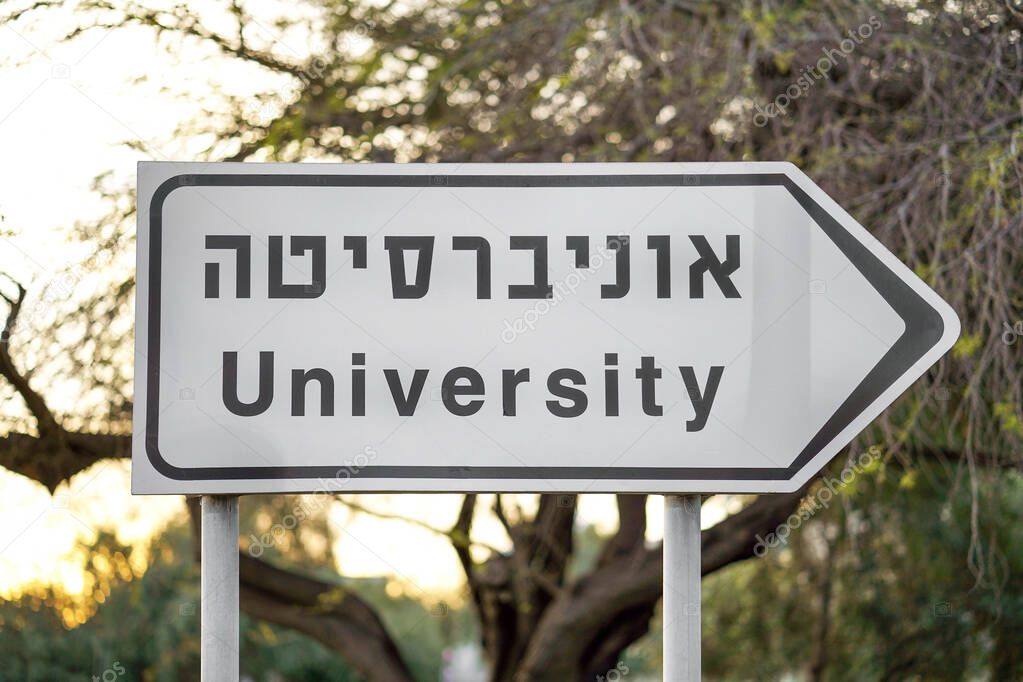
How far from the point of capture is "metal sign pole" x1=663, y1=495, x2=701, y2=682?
57.9 inches

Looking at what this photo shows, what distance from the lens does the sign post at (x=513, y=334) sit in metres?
1.51

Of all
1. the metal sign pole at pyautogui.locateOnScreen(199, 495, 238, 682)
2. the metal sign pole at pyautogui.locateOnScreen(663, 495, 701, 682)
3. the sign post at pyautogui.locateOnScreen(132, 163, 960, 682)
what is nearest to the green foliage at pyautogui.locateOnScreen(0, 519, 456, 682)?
the metal sign pole at pyautogui.locateOnScreen(199, 495, 238, 682)

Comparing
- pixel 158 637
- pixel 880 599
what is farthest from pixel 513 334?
pixel 158 637

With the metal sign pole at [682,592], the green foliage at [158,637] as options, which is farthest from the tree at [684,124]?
the metal sign pole at [682,592]

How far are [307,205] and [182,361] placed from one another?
31 cm

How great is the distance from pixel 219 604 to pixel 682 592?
2.29ft

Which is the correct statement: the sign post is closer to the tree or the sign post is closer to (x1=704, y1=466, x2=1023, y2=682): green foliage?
the tree

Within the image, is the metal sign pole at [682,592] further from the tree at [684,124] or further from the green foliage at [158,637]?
the green foliage at [158,637]

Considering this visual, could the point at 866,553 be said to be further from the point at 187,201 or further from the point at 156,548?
the point at 187,201

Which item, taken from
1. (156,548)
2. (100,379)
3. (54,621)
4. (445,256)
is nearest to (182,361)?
(445,256)

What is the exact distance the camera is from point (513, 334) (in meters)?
1.54

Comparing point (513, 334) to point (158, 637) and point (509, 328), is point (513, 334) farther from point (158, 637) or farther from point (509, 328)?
point (158, 637)

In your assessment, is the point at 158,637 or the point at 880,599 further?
the point at 158,637

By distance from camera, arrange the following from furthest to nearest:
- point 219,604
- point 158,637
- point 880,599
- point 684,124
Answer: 1. point 158,637
2. point 880,599
3. point 684,124
4. point 219,604
